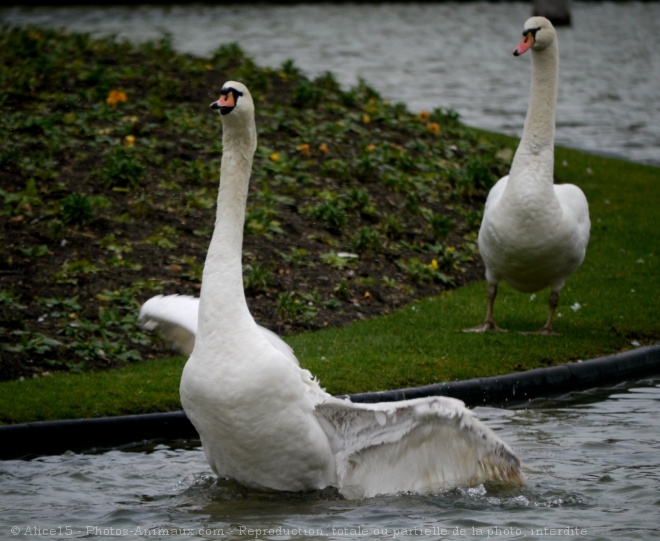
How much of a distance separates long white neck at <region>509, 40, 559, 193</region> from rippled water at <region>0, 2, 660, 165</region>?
7.44 m

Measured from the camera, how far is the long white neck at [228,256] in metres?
5.94

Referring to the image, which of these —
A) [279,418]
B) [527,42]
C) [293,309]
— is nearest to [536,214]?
[527,42]

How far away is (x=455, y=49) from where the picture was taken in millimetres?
32562

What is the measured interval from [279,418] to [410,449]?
0.76 m

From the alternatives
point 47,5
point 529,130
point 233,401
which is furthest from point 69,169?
point 47,5

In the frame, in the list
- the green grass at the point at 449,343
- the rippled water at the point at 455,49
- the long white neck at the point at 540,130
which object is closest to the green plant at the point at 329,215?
the green grass at the point at 449,343

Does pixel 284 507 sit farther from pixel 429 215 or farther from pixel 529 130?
pixel 429 215

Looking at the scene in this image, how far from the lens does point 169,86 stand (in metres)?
14.6

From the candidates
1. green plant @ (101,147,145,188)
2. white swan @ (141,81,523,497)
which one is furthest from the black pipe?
green plant @ (101,147,145,188)

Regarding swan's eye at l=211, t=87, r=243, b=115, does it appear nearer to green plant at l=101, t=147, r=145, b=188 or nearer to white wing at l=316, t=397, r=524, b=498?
white wing at l=316, t=397, r=524, b=498

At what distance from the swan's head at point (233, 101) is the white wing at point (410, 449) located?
1.57 m

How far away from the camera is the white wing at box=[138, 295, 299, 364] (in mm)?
6816

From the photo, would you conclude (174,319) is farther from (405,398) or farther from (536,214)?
(536,214)

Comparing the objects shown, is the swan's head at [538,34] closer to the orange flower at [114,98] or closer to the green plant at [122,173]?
the green plant at [122,173]
